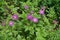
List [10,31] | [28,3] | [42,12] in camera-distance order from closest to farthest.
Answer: [10,31] → [42,12] → [28,3]

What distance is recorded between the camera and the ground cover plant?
3469 millimetres

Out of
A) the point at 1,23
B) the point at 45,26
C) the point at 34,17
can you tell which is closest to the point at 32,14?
the point at 34,17

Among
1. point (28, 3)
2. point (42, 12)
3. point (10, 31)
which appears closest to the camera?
point (10, 31)

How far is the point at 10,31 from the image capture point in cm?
351

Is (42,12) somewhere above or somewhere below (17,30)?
above

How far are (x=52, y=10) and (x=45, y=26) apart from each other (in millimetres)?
410

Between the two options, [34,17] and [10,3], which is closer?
[34,17]

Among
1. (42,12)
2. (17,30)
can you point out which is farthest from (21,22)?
(42,12)

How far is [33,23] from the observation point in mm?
3570

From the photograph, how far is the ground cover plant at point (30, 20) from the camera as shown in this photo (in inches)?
137

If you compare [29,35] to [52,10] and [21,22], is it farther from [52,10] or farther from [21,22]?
[52,10]

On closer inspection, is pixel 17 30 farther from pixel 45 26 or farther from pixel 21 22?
pixel 45 26

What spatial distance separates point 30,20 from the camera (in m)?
3.59

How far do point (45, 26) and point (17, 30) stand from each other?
51 centimetres
